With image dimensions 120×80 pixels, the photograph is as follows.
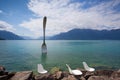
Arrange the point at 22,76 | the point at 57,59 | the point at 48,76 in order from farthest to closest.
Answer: the point at 57,59
the point at 48,76
the point at 22,76

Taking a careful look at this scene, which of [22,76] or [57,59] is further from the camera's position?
[57,59]

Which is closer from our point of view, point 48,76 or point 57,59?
point 48,76

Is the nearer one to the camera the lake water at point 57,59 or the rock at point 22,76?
the rock at point 22,76

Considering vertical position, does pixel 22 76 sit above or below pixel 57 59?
above

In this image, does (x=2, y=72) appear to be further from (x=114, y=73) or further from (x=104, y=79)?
(x=114, y=73)

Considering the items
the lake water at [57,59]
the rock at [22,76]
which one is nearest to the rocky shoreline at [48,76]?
the rock at [22,76]

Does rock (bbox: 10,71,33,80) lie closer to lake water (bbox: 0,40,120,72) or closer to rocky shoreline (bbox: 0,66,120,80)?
rocky shoreline (bbox: 0,66,120,80)

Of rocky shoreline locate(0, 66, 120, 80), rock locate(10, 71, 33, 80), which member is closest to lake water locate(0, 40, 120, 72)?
rocky shoreline locate(0, 66, 120, 80)

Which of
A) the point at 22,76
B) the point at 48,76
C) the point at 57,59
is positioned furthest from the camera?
the point at 57,59

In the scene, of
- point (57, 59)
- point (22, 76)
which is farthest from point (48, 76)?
point (57, 59)

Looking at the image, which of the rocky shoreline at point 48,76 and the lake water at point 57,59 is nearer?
the rocky shoreline at point 48,76

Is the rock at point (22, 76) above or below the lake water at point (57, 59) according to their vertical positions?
above

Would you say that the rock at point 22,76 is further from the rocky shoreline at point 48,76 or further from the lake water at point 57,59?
the lake water at point 57,59

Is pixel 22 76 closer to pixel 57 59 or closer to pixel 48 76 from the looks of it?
pixel 48 76
